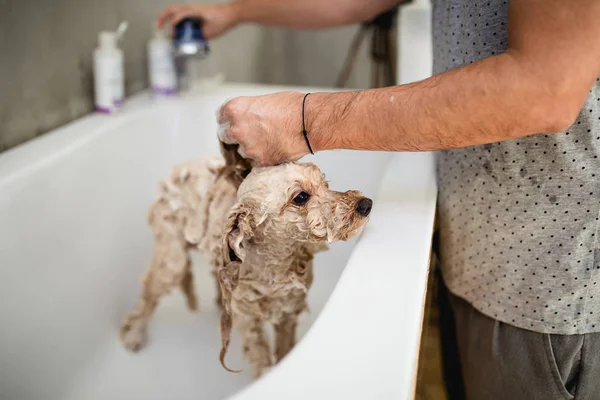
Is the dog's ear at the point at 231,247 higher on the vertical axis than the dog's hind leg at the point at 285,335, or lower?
higher

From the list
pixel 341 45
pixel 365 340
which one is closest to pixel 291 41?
pixel 341 45

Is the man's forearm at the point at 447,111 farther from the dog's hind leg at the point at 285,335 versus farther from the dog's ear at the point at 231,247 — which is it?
the dog's hind leg at the point at 285,335

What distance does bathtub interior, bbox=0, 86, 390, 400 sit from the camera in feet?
3.57

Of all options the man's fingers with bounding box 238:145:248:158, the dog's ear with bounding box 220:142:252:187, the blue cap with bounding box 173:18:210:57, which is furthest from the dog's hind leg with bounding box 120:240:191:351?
the blue cap with bounding box 173:18:210:57

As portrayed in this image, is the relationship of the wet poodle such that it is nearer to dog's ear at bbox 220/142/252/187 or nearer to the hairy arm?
dog's ear at bbox 220/142/252/187

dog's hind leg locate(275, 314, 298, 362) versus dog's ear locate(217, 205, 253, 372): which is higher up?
dog's ear locate(217, 205, 253, 372)

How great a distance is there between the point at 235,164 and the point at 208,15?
705 mm

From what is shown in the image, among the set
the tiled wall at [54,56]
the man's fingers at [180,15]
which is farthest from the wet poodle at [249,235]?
the man's fingers at [180,15]

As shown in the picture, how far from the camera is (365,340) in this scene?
24.1 inches

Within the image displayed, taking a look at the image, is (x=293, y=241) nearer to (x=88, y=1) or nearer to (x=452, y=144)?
(x=452, y=144)

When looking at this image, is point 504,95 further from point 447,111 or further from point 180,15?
point 180,15

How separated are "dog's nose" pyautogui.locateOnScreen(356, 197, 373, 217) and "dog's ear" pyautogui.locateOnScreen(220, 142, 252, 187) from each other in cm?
20

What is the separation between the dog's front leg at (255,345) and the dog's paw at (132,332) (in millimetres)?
362

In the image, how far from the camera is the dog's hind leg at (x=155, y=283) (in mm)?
1259
